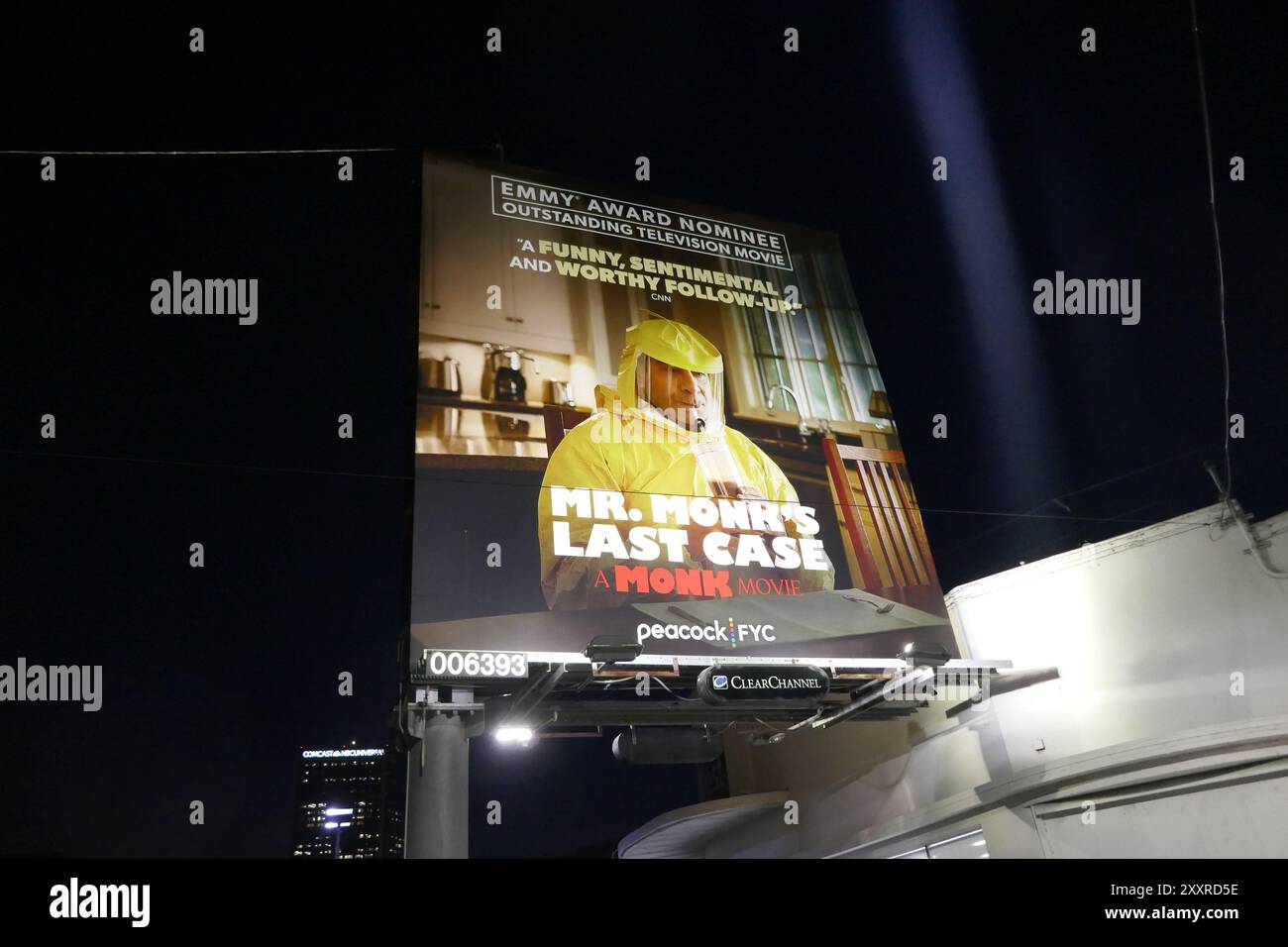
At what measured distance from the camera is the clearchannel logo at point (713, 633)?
36.2 feet

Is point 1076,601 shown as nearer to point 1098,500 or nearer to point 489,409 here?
point 1098,500

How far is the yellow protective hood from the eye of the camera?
42.4 ft

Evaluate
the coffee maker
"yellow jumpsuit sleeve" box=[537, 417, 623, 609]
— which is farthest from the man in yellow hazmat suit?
the coffee maker

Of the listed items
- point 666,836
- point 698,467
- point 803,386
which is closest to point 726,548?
point 698,467

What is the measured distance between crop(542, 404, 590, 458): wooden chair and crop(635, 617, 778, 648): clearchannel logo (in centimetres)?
249

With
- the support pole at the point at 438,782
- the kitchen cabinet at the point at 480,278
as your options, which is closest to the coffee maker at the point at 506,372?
the kitchen cabinet at the point at 480,278

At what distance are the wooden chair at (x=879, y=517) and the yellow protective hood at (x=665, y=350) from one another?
Result: 2030 millimetres

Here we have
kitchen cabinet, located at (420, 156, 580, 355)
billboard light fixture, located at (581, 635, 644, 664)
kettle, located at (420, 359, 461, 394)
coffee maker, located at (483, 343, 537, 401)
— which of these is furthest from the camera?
kitchen cabinet, located at (420, 156, 580, 355)

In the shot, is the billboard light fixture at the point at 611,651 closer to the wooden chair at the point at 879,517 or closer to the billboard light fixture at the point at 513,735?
the billboard light fixture at the point at 513,735

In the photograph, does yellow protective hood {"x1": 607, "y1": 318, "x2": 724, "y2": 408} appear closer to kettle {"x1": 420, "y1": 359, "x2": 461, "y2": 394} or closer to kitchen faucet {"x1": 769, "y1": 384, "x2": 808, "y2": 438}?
kitchen faucet {"x1": 769, "y1": 384, "x2": 808, "y2": 438}

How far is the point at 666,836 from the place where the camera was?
63.0ft

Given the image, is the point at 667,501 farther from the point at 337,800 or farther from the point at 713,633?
the point at 337,800
